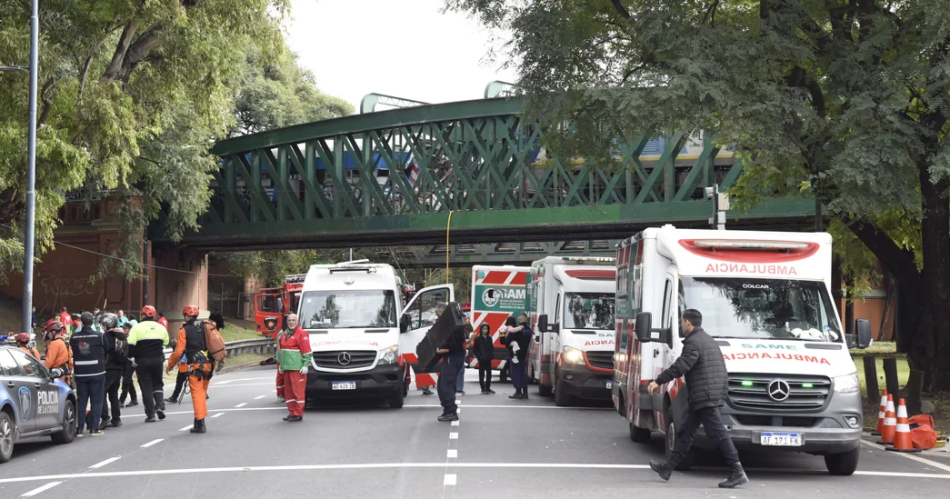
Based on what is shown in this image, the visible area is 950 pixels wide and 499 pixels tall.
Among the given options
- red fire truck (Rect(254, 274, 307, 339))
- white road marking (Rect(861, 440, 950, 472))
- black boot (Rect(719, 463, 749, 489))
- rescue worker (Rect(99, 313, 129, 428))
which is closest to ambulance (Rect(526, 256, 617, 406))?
white road marking (Rect(861, 440, 950, 472))

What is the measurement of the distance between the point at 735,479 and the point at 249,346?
38142 mm

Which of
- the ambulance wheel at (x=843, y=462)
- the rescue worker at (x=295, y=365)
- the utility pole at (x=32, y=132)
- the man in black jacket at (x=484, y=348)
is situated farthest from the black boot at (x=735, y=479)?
the utility pole at (x=32, y=132)

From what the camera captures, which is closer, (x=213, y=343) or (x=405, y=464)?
(x=405, y=464)

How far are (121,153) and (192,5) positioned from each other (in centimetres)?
326

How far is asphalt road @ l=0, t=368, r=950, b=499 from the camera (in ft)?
36.1

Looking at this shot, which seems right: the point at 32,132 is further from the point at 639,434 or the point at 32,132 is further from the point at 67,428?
the point at 639,434

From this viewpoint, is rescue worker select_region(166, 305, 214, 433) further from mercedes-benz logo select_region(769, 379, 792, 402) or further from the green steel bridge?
the green steel bridge

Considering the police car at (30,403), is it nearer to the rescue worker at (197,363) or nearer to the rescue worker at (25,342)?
the rescue worker at (197,363)

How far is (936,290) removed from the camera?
1945 cm

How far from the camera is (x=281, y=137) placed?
48.3m

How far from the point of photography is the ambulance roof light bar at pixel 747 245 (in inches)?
518

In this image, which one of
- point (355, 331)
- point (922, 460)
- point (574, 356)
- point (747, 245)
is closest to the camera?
point (747, 245)

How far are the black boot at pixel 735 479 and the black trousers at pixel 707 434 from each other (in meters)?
0.07

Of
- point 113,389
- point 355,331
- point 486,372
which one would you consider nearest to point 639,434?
point 355,331
